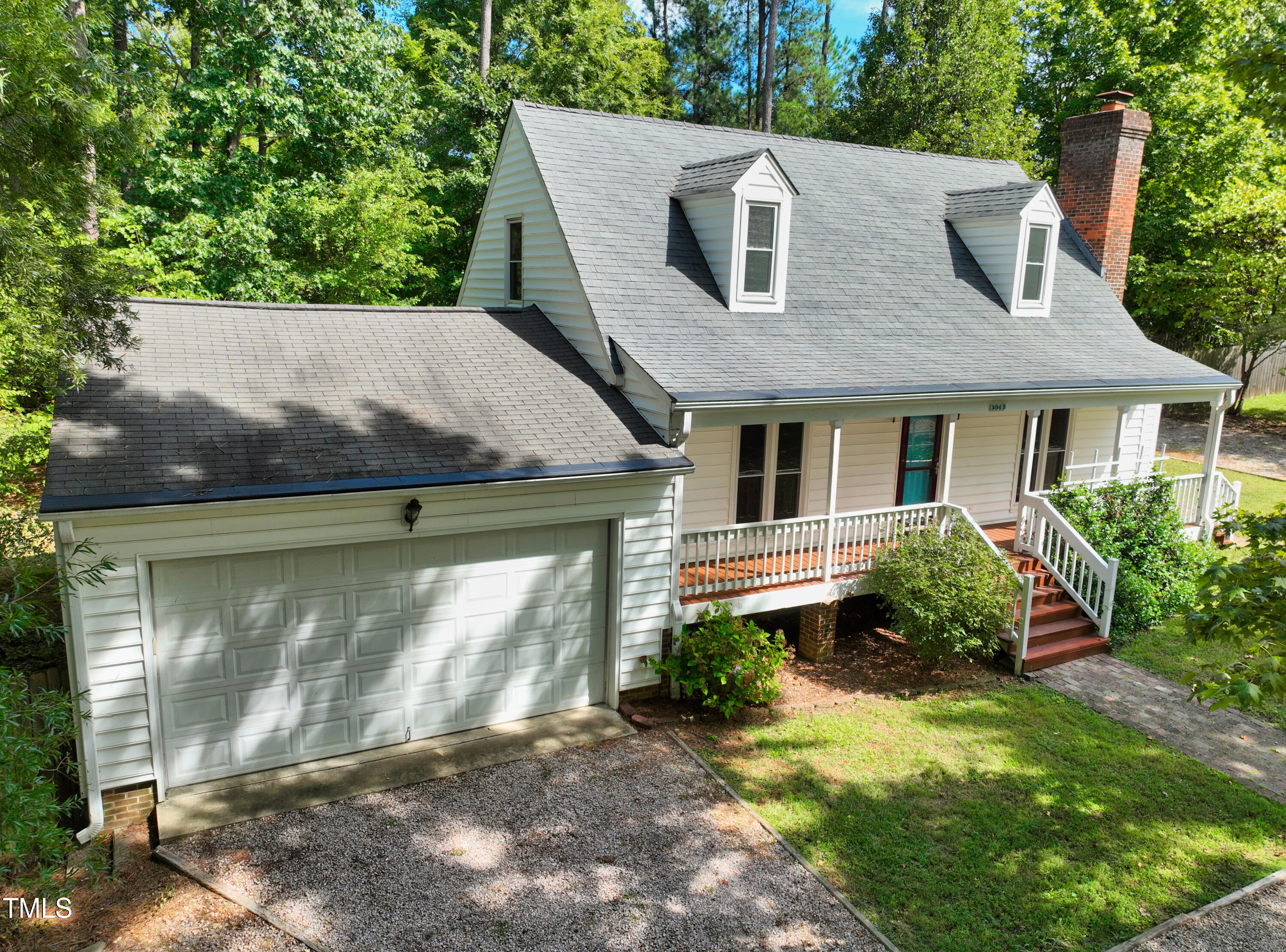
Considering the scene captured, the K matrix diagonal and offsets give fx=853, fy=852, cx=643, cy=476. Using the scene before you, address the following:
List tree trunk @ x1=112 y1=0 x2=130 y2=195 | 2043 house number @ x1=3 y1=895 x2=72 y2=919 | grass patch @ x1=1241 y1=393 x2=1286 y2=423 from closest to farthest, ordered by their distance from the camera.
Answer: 2043 house number @ x1=3 y1=895 x2=72 y2=919
tree trunk @ x1=112 y1=0 x2=130 y2=195
grass patch @ x1=1241 y1=393 x2=1286 y2=423

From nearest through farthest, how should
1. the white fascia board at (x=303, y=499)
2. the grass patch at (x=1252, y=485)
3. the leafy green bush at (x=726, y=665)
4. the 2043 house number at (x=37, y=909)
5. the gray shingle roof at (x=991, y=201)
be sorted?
the 2043 house number at (x=37, y=909)
the white fascia board at (x=303, y=499)
the leafy green bush at (x=726, y=665)
the gray shingle roof at (x=991, y=201)
the grass patch at (x=1252, y=485)

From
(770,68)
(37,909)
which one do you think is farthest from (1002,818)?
(770,68)

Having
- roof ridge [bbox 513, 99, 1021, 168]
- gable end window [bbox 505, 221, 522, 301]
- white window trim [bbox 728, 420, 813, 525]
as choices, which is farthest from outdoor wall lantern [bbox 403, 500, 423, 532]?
roof ridge [bbox 513, 99, 1021, 168]

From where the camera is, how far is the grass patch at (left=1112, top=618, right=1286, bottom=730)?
11203mm

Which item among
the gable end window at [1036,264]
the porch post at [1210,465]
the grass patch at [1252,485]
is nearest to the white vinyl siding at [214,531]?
the gable end window at [1036,264]

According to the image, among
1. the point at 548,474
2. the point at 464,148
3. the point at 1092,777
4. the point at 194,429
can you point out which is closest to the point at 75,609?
the point at 194,429

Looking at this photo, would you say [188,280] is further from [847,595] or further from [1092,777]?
[1092,777]

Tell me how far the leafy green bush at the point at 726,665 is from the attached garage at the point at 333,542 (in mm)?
400

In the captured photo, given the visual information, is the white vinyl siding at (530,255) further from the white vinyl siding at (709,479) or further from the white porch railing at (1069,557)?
the white porch railing at (1069,557)

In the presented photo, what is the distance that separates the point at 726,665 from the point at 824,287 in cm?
607

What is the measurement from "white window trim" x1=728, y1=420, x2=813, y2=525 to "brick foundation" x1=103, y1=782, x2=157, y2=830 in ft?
24.5

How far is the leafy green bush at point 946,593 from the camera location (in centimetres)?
1037

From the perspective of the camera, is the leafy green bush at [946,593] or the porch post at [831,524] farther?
the porch post at [831,524]

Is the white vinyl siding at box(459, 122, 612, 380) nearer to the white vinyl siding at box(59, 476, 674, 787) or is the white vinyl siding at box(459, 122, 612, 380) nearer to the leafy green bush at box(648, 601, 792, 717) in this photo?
the white vinyl siding at box(59, 476, 674, 787)
